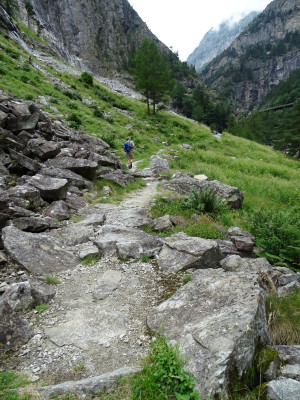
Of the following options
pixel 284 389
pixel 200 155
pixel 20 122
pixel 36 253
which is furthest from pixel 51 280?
pixel 200 155

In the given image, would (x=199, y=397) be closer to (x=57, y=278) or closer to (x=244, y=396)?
(x=244, y=396)

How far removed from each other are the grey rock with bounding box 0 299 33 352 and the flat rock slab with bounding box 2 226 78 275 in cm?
146

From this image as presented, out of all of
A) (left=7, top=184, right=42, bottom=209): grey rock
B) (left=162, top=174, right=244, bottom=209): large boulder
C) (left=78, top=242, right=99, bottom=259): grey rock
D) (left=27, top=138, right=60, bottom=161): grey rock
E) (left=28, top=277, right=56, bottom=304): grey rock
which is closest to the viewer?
(left=28, top=277, right=56, bottom=304): grey rock

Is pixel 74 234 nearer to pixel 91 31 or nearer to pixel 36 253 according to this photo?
pixel 36 253

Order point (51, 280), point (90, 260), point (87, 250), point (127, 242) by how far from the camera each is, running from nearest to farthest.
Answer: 1. point (51, 280)
2. point (90, 260)
3. point (87, 250)
4. point (127, 242)

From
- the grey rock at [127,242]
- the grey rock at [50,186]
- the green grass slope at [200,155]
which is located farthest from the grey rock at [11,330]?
the grey rock at [50,186]

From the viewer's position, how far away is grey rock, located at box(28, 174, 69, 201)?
347 inches

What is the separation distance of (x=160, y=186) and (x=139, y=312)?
31.4 feet

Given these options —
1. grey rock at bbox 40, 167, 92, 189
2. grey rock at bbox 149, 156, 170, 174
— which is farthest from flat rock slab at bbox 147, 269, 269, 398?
grey rock at bbox 149, 156, 170, 174

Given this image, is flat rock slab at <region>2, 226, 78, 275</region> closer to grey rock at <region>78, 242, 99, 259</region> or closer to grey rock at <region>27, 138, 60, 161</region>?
grey rock at <region>78, 242, 99, 259</region>

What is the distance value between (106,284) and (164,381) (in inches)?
100

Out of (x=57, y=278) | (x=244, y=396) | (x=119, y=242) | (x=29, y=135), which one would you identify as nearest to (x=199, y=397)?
(x=244, y=396)

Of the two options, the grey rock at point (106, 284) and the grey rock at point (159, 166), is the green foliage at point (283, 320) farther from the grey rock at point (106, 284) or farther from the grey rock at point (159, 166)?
the grey rock at point (159, 166)

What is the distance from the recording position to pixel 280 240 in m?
7.22
